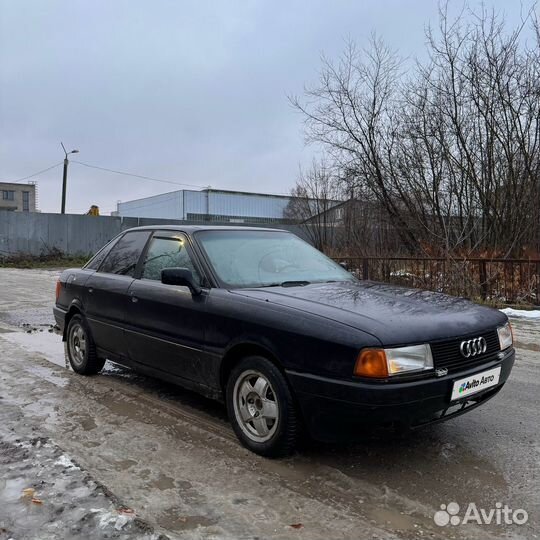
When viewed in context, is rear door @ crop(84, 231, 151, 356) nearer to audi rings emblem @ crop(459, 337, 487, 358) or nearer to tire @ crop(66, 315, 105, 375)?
tire @ crop(66, 315, 105, 375)

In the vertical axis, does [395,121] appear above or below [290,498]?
above

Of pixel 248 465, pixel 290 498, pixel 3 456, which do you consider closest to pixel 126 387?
pixel 3 456

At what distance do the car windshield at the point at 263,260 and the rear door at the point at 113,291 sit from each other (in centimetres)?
95

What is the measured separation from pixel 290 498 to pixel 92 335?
309 cm

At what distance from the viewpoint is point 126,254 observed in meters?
5.06

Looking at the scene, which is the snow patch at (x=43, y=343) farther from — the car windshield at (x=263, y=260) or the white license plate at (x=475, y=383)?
the white license plate at (x=475, y=383)

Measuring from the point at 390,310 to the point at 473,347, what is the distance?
56cm

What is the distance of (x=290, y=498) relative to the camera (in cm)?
286

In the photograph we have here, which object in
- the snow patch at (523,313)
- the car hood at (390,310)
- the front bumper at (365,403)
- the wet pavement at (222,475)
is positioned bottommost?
the wet pavement at (222,475)

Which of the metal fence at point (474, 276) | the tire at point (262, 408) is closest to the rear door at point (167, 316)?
the tire at point (262, 408)

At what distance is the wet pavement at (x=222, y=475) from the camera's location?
259cm

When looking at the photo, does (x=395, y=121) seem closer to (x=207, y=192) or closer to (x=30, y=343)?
(x=30, y=343)

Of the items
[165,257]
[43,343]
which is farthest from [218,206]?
[165,257]

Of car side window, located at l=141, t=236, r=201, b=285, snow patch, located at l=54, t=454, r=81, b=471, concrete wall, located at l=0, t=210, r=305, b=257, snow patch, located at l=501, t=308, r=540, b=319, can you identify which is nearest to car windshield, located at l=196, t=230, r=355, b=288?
car side window, located at l=141, t=236, r=201, b=285
